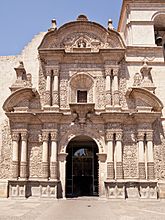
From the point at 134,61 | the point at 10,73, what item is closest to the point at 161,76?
the point at 134,61

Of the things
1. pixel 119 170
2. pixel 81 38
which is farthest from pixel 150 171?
pixel 81 38

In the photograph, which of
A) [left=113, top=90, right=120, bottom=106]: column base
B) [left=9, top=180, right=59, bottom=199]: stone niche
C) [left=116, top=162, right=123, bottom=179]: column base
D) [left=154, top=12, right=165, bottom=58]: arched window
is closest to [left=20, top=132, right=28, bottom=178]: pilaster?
[left=9, top=180, right=59, bottom=199]: stone niche

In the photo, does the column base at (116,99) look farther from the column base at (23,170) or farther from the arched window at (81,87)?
the column base at (23,170)

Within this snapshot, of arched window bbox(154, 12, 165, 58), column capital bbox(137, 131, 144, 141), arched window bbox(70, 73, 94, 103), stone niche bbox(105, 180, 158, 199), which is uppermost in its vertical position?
arched window bbox(154, 12, 165, 58)

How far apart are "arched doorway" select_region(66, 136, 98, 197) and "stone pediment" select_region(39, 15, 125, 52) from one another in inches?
231

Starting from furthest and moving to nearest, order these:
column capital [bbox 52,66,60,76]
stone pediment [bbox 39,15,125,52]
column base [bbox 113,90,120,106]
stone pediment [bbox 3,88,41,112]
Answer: stone pediment [bbox 39,15,125,52]
column capital [bbox 52,66,60,76]
column base [bbox 113,90,120,106]
stone pediment [bbox 3,88,41,112]

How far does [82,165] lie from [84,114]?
4134 millimetres

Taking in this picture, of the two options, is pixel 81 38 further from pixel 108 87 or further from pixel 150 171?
pixel 150 171

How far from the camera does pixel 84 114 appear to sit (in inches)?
Result: 665

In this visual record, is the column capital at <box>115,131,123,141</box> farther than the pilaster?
Yes

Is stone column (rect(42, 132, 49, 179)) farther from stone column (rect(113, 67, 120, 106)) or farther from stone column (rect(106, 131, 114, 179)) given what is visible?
stone column (rect(113, 67, 120, 106))

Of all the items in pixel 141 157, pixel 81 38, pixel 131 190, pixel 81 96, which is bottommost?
pixel 131 190

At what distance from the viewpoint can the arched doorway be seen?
62.2 ft

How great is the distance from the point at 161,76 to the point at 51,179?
8818 mm
